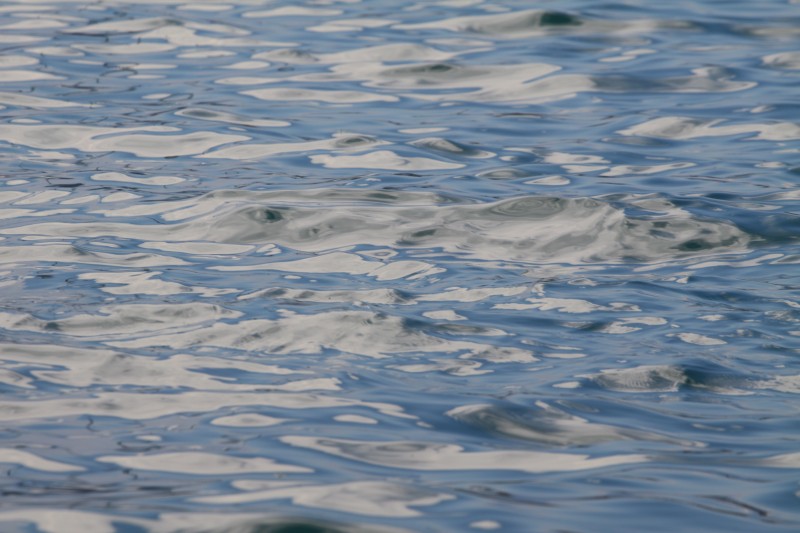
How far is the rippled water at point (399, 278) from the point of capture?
3678 mm

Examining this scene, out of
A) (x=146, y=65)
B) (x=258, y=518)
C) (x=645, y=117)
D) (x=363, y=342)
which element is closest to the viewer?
(x=258, y=518)

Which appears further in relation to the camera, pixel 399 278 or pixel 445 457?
pixel 399 278

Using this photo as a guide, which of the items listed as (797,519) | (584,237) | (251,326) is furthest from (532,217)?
(797,519)

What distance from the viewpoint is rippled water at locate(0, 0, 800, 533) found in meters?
3.68

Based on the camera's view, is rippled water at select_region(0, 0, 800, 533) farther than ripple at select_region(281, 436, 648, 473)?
No

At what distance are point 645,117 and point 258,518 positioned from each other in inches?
230

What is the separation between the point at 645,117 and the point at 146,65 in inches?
145

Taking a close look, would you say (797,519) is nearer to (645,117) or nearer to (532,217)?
(532,217)

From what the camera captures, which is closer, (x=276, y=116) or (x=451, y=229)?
(x=451, y=229)

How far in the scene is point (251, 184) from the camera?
23.6 feet

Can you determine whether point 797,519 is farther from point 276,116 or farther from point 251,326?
point 276,116

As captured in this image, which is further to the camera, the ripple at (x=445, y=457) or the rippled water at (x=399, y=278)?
the ripple at (x=445, y=457)

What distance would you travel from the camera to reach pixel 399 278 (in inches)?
225

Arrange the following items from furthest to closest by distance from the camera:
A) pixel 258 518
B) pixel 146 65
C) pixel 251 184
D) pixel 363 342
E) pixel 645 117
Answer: pixel 146 65 → pixel 645 117 → pixel 251 184 → pixel 363 342 → pixel 258 518
